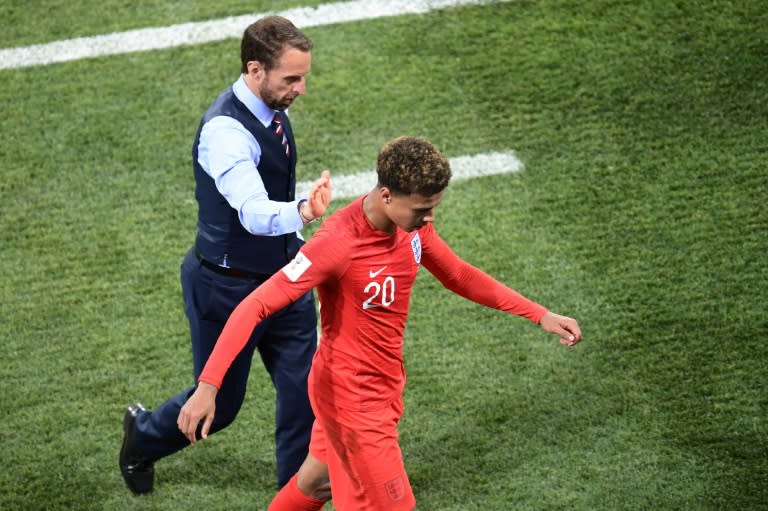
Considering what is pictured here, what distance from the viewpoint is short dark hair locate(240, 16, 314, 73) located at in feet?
13.8

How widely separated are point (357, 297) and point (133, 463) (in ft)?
5.08

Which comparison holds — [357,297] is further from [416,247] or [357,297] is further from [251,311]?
[251,311]

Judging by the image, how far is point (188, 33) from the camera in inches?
292

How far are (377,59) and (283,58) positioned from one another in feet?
10.0

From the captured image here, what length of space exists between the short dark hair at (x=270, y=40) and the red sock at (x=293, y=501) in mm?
1549

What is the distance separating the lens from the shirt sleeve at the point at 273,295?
3707mm

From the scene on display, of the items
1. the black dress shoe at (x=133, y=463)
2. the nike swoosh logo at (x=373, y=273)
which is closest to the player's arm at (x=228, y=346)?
the nike swoosh logo at (x=373, y=273)

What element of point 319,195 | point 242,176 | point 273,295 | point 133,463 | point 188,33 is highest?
point 319,195

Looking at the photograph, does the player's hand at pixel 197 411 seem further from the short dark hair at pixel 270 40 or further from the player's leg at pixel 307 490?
the short dark hair at pixel 270 40

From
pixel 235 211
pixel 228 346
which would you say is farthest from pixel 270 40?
pixel 228 346

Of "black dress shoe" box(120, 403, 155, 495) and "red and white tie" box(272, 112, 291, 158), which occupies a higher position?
"red and white tie" box(272, 112, 291, 158)

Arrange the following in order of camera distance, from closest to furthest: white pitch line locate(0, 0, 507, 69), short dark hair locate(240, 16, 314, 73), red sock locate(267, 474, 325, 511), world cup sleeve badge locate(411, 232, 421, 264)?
world cup sleeve badge locate(411, 232, 421, 264) < short dark hair locate(240, 16, 314, 73) < red sock locate(267, 474, 325, 511) < white pitch line locate(0, 0, 507, 69)

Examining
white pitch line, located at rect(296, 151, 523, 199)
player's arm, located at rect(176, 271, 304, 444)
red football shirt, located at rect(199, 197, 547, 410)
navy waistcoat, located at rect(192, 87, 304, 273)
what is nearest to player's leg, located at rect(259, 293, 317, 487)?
navy waistcoat, located at rect(192, 87, 304, 273)

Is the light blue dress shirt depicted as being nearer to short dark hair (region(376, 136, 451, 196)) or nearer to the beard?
the beard
